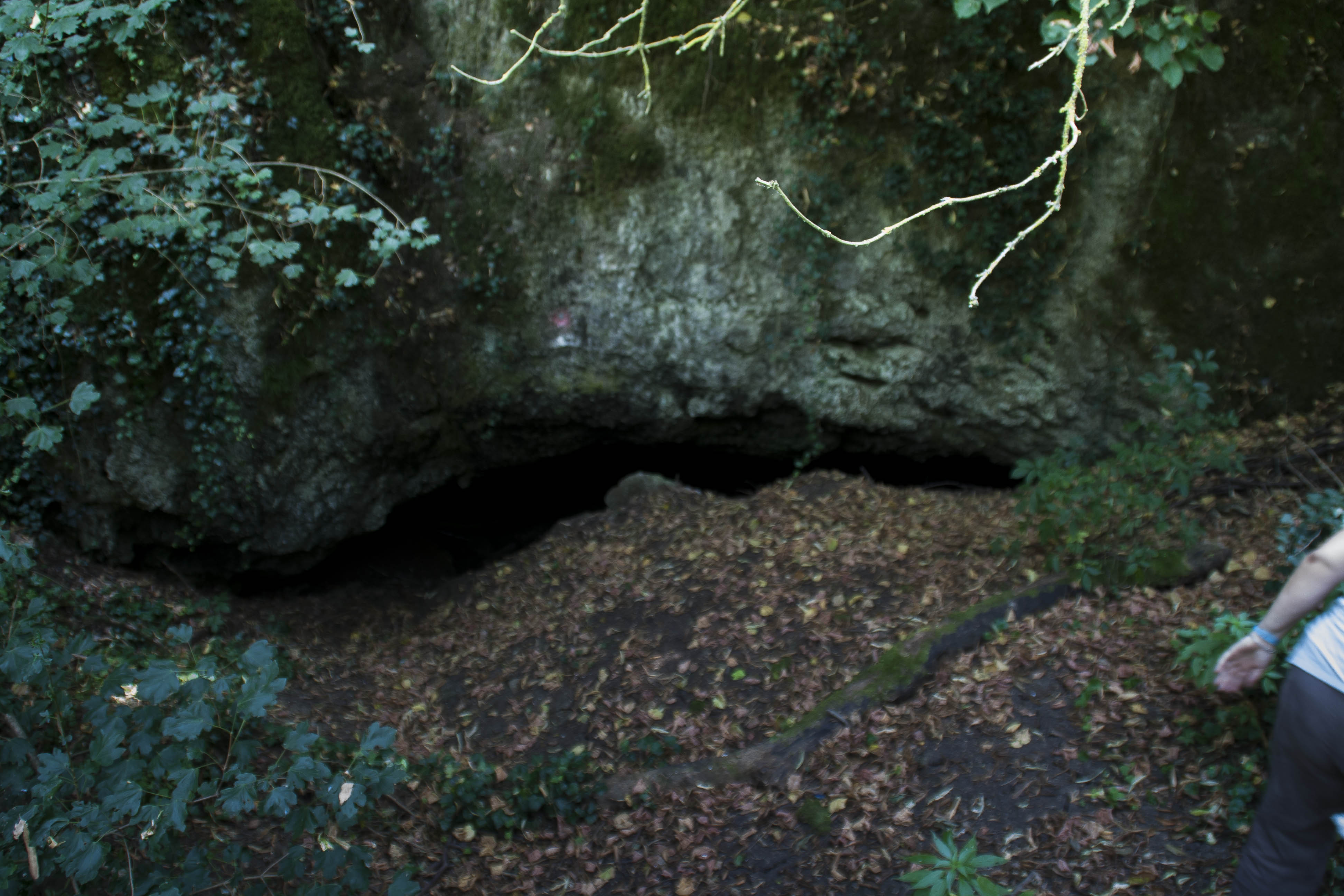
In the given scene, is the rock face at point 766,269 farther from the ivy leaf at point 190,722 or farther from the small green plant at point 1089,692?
the ivy leaf at point 190,722

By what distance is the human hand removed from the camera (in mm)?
2725

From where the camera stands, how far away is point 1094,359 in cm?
615

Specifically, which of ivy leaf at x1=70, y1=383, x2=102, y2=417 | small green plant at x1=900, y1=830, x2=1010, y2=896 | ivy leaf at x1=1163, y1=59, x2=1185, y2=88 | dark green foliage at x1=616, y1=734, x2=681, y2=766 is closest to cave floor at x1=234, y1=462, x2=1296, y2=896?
dark green foliage at x1=616, y1=734, x2=681, y2=766

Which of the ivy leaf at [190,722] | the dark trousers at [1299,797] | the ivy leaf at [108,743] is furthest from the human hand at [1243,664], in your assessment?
the ivy leaf at [108,743]

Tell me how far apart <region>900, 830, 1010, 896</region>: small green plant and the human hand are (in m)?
1.02

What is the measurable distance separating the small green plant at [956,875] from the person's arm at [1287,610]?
1047 mm

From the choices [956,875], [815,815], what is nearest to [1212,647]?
[956,875]

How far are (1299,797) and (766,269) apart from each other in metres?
4.66

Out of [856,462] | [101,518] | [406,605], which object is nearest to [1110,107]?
[856,462]

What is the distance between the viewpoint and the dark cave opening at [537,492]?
6.82 metres

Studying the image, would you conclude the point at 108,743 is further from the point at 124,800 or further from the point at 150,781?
the point at 150,781

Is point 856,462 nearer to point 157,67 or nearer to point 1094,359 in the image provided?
point 1094,359

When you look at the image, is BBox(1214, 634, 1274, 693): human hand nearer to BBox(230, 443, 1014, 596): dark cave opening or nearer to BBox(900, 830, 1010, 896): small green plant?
BBox(900, 830, 1010, 896): small green plant

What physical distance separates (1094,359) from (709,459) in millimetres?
3367
